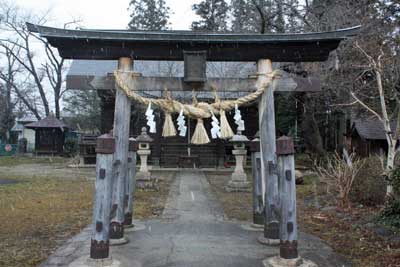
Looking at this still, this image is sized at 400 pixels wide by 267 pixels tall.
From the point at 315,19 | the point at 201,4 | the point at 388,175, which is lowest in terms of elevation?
the point at 388,175

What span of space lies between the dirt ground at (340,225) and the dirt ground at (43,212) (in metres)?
1.99

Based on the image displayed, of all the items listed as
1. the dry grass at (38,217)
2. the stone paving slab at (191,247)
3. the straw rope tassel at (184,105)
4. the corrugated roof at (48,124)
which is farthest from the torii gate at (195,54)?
the corrugated roof at (48,124)

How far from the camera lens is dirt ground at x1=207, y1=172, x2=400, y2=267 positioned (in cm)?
540

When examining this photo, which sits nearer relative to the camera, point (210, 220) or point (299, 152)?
point (210, 220)

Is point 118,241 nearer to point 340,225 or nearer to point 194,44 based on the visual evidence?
point 194,44

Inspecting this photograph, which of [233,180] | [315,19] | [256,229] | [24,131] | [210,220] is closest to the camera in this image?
[256,229]

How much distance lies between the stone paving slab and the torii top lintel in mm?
2640

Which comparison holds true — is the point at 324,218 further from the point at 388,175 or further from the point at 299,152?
the point at 299,152

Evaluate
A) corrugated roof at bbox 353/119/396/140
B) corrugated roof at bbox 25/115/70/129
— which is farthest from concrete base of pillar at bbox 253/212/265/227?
corrugated roof at bbox 25/115/70/129

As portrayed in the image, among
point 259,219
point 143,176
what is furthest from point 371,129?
point 259,219

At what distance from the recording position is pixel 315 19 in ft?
52.8

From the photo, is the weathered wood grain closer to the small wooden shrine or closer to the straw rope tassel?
the straw rope tassel

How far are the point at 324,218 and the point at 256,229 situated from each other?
233 cm

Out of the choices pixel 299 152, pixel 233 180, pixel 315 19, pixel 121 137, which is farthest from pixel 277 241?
pixel 299 152
